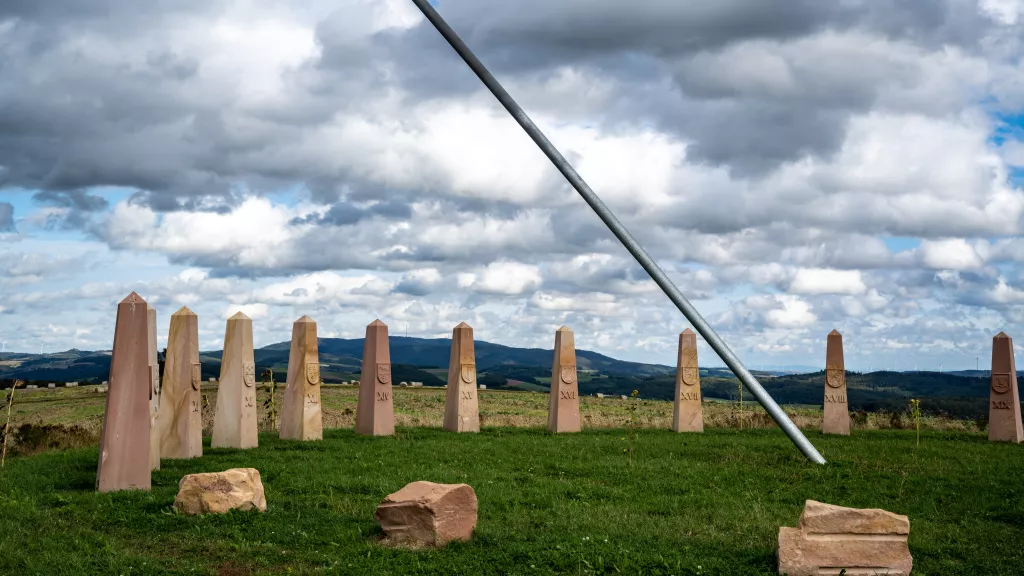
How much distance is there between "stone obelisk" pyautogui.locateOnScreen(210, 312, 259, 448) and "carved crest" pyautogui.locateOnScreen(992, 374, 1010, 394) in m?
20.5

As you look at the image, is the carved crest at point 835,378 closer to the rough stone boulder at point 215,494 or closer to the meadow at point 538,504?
the meadow at point 538,504

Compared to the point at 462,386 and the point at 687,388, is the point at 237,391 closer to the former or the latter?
the point at 462,386

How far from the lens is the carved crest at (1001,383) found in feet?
Result: 80.8

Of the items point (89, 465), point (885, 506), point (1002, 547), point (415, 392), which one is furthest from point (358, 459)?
point (415, 392)

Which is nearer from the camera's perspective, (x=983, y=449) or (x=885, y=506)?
(x=885, y=506)

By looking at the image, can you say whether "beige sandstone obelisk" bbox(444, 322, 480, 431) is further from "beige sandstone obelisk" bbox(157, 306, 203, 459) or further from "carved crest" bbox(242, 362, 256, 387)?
"beige sandstone obelisk" bbox(157, 306, 203, 459)

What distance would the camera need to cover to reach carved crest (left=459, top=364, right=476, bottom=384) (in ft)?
81.1

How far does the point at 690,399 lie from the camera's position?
84.6 feet

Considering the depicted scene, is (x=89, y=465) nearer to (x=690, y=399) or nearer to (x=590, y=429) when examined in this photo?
(x=590, y=429)

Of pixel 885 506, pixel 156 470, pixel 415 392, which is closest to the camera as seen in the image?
pixel 885 506

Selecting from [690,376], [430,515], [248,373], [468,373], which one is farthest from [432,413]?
[430,515]

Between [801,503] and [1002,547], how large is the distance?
139 inches

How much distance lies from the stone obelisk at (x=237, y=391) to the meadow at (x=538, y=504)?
72 cm

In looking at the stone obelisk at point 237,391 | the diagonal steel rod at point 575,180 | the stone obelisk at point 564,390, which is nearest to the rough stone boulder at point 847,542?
the diagonal steel rod at point 575,180
